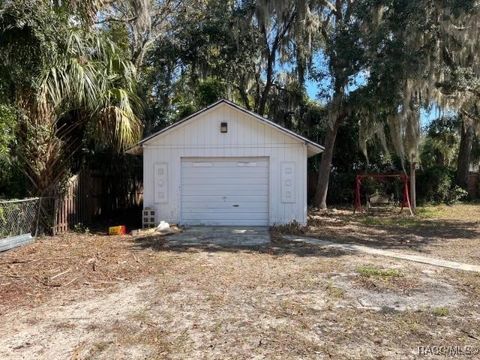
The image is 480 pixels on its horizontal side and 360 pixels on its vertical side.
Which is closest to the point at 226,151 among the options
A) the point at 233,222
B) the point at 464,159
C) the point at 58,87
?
the point at 233,222

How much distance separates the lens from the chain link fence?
8.87 m

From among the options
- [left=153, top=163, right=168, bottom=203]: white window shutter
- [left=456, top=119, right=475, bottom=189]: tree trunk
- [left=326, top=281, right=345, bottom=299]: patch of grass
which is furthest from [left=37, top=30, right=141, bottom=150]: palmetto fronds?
[left=456, top=119, right=475, bottom=189]: tree trunk

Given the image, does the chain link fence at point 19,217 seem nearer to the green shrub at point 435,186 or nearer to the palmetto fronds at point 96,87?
the palmetto fronds at point 96,87

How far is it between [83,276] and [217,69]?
43.3 feet

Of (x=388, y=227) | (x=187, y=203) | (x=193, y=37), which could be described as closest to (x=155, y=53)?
(x=193, y=37)

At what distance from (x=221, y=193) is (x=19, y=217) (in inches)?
216

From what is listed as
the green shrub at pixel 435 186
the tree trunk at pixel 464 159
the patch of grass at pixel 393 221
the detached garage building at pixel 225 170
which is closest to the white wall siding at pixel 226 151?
the detached garage building at pixel 225 170

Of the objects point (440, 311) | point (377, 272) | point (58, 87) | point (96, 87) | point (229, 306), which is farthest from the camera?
point (96, 87)

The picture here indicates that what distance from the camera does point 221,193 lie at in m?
13.1

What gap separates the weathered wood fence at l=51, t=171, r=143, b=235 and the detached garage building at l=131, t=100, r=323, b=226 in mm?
1906

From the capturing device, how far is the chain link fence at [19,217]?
29.1 ft

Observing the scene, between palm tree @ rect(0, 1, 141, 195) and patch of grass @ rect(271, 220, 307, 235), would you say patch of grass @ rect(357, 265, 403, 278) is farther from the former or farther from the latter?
palm tree @ rect(0, 1, 141, 195)

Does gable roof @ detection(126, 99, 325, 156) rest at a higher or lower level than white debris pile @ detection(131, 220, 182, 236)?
higher

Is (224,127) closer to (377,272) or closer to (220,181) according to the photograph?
(220,181)
